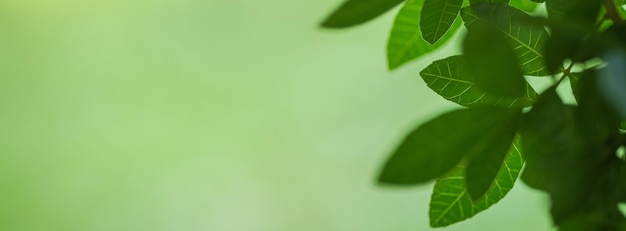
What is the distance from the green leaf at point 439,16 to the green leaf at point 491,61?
0.16 metres

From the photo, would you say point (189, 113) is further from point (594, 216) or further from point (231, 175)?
point (594, 216)

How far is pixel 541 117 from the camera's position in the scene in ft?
1.38

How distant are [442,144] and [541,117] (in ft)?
0.18

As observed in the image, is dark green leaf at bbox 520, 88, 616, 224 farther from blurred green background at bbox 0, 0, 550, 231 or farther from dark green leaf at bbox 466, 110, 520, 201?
blurred green background at bbox 0, 0, 550, 231

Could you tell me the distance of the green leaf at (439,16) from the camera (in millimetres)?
555

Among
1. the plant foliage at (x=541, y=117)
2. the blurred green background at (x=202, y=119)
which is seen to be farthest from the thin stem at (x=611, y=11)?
the blurred green background at (x=202, y=119)

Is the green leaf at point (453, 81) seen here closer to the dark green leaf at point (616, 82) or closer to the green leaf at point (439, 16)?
the green leaf at point (439, 16)

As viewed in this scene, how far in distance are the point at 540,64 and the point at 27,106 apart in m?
1.10

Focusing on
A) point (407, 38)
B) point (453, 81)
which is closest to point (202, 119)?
point (407, 38)

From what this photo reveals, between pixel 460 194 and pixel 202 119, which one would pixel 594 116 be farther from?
pixel 202 119

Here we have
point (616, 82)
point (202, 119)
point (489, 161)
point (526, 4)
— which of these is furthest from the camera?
point (202, 119)

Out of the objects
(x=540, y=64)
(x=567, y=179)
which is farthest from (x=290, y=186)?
(x=567, y=179)

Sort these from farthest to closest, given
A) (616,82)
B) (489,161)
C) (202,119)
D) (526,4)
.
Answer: (202,119), (526,4), (489,161), (616,82)

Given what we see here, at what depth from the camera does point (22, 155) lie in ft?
4.51
